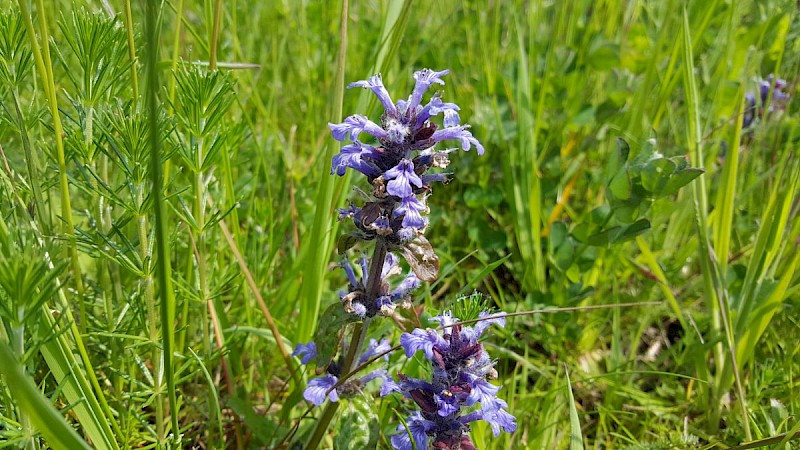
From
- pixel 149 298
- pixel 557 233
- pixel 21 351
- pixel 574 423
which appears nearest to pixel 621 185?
pixel 557 233

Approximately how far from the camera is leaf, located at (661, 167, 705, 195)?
6.73ft

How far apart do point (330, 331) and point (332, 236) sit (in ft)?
1.70

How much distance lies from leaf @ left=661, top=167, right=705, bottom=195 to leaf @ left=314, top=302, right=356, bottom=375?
3.82ft

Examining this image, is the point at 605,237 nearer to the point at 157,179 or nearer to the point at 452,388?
the point at 452,388

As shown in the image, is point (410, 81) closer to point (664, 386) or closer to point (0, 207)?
point (664, 386)

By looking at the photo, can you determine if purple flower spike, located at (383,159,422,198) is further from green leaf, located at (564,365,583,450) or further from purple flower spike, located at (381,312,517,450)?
green leaf, located at (564,365,583,450)

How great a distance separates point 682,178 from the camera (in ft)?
6.84

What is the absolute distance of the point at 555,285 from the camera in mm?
2465

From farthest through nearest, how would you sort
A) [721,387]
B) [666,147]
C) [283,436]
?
1. [666,147]
2. [721,387]
3. [283,436]

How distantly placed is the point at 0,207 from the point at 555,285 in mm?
1782

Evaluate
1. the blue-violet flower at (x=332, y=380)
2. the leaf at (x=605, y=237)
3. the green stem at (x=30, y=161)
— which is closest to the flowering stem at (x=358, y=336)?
the blue-violet flower at (x=332, y=380)

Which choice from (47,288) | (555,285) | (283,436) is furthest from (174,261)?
(555,285)

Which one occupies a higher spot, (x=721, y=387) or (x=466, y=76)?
(x=466, y=76)

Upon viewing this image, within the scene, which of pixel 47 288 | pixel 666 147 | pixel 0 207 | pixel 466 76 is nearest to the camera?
pixel 47 288
